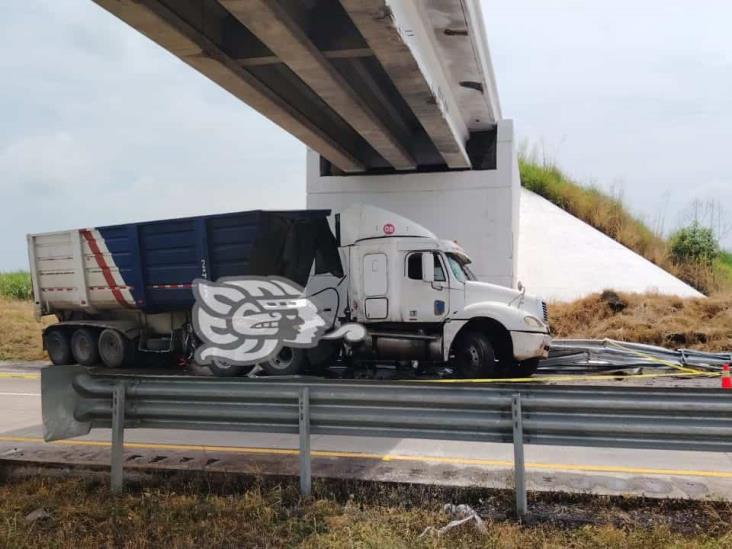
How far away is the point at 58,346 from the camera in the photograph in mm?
14492

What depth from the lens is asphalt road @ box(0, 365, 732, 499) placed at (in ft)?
16.0

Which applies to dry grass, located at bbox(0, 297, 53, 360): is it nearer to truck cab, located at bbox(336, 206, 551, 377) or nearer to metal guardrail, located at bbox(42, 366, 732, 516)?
truck cab, located at bbox(336, 206, 551, 377)

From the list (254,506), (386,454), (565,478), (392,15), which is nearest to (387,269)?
(392,15)

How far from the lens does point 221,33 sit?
10.6 meters

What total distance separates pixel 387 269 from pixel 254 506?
739 centimetres

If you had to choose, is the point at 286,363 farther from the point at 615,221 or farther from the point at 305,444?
the point at 615,221

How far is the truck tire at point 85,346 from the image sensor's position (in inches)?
552

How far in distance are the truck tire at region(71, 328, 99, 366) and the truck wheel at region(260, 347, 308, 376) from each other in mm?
4889

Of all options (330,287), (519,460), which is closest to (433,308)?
(330,287)

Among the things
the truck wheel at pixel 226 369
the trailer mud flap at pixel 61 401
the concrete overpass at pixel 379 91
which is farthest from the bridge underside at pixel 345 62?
the trailer mud flap at pixel 61 401

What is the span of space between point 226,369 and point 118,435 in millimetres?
7087

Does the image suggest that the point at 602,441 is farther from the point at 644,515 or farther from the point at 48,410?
the point at 48,410

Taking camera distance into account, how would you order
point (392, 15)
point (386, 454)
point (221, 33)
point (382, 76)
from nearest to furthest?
point (386, 454)
point (392, 15)
point (221, 33)
point (382, 76)

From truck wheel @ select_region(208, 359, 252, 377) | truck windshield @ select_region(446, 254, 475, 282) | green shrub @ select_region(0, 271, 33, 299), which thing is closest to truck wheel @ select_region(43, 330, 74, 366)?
truck wheel @ select_region(208, 359, 252, 377)
